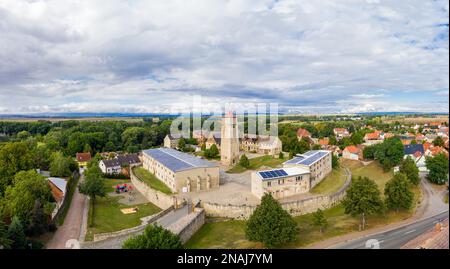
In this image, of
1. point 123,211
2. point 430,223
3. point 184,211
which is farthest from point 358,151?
point 123,211

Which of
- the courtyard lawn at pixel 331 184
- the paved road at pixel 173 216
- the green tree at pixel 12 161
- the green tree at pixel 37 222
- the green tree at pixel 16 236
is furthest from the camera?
the courtyard lawn at pixel 331 184

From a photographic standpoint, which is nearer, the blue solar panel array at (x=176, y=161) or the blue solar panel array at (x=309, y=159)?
the blue solar panel array at (x=309, y=159)

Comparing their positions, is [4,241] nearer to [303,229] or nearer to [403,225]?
[303,229]

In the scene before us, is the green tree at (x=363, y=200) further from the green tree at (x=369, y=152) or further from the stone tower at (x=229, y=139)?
the green tree at (x=369, y=152)

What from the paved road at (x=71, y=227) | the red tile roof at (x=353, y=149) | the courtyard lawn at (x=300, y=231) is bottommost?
the paved road at (x=71, y=227)

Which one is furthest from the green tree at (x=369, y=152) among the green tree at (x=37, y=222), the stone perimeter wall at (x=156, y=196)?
the green tree at (x=37, y=222)

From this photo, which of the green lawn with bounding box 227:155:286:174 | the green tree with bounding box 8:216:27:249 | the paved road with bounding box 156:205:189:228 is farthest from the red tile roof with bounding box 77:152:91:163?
the green tree with bounding box 8:216:27:249
